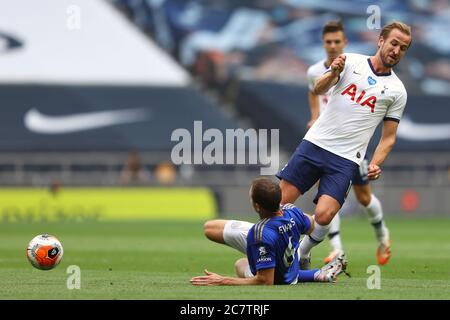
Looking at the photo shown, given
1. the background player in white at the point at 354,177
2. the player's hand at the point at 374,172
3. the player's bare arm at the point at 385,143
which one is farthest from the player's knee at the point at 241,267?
the background player in white at the point at 354,177

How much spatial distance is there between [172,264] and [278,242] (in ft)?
12.5

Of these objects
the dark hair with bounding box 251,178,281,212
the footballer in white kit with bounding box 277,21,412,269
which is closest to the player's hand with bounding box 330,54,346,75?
the footballer in white kit with bounding box 277,21,412,269

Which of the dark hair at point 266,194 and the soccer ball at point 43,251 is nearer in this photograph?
the dark hair at point 266,194

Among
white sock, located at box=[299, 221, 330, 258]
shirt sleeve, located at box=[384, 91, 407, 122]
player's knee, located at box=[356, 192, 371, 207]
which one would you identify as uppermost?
shirt sleeve, located at box=[384, 91, 407, 122]

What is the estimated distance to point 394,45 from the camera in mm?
10398

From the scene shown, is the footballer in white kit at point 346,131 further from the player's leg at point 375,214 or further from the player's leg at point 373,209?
the player's leg at point 375,214

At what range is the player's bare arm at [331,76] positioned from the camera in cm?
999

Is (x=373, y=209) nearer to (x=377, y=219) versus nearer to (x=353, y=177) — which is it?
(x=377, y=219)

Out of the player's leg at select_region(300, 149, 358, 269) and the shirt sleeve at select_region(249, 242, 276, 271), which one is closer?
the shirt sleeve at select_region(249, 242, 276, 271)

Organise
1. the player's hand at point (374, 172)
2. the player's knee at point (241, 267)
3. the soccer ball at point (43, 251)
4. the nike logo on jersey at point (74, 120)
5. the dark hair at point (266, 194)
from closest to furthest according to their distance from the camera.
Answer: the dark hair at point (266, 194) → the player's knee at point (241, 267) → the player's hand at point (374, 172) → the soccer ball at point (43, 251) → the nike logo on jersey at point (74, 120)

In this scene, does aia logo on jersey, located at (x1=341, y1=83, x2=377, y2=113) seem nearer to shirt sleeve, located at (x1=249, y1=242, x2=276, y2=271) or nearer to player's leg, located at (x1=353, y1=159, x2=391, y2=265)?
shirt sleeve, located at (x1=249, y1=242, x2=276, y2=271)

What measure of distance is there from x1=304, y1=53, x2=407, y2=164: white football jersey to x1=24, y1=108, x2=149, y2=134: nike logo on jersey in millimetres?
24081

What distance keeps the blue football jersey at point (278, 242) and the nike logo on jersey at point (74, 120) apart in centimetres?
2515

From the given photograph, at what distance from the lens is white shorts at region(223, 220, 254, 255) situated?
952cm
